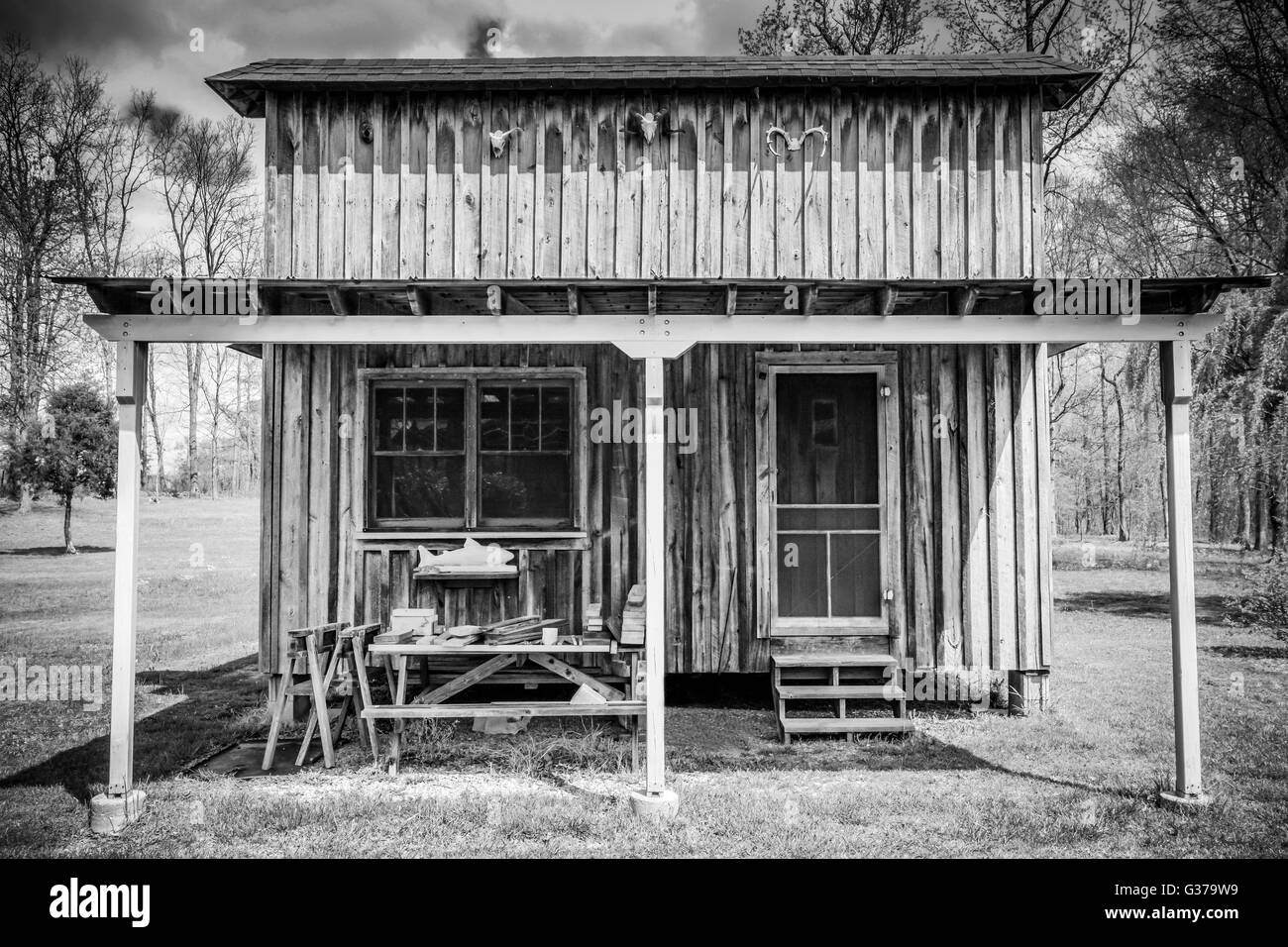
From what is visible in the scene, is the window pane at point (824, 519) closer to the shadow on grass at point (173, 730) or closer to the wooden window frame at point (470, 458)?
the wooden window frame at point (470, 458)

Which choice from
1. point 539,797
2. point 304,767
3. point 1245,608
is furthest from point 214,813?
point 1245,608

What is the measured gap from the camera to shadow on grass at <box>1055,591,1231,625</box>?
15.2 meters

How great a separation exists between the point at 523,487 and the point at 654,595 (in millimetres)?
2783

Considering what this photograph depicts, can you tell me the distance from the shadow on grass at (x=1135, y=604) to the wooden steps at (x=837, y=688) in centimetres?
953

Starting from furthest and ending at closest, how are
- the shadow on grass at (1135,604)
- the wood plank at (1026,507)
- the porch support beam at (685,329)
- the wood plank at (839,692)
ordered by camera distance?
the shadow on grass at (1135,604) < the wood plank at (1026,507) < the wood plank at (839,692) < the porch support beam at (685,329)

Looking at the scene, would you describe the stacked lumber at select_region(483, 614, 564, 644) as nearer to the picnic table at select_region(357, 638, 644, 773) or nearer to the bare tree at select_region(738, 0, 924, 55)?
the picnic table at select_region(357, 638, 644, 773)

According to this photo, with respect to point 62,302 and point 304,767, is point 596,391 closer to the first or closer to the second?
point 304,767

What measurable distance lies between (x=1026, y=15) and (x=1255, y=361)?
997cm

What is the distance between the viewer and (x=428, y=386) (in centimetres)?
818

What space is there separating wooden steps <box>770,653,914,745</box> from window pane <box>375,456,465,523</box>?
327 cm

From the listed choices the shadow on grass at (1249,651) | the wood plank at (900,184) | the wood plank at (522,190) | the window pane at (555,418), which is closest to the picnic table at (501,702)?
the window pane at (555,418)

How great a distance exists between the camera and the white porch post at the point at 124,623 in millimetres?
5387

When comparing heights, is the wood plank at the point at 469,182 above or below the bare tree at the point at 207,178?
below

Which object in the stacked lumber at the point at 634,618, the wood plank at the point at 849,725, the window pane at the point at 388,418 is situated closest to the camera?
the stacked lumber at the point at 634,618
